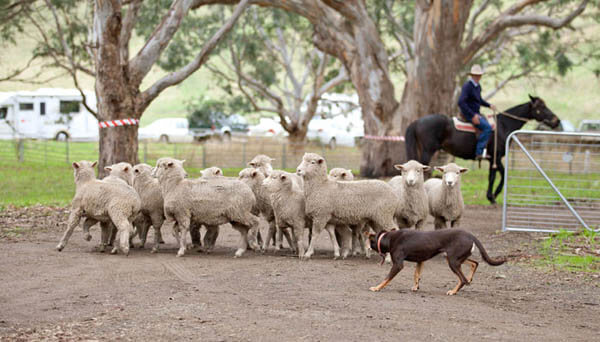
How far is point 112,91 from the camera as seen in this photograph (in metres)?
15.8

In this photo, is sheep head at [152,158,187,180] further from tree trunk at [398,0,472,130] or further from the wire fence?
the wire fence

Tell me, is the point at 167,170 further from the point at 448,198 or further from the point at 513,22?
the point at 513,22

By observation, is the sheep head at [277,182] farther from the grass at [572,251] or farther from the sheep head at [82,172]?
the grass at [572,251]

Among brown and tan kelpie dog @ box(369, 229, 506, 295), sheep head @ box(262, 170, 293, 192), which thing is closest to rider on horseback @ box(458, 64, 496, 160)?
sheep head @ box(262, 170, 293, 192)

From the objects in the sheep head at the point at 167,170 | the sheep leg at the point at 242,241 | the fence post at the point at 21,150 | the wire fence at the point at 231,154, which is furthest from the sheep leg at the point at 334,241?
the fence post at the point at 21,150

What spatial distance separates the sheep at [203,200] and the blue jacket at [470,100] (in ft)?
24.2

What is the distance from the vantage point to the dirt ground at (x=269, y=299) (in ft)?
18.6

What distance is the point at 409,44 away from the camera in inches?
1155

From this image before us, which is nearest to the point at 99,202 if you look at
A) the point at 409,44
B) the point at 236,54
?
the point at 409,44

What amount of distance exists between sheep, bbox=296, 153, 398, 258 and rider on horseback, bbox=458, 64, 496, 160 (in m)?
6.72

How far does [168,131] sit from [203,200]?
36.4m

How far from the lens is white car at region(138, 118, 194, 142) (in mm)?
41594

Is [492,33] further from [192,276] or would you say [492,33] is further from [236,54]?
[192,276]

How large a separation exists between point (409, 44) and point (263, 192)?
20.7 m
